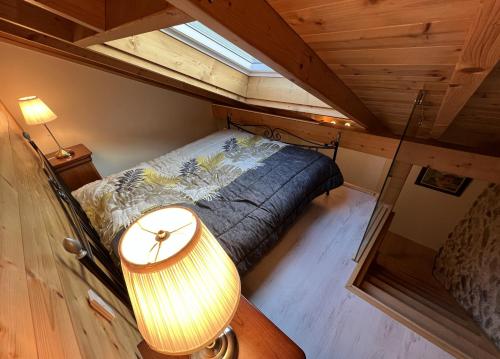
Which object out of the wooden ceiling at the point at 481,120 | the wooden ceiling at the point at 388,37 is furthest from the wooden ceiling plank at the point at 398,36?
the wooden ceiling at the point at 481,120

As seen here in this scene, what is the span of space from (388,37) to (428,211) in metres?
3.16

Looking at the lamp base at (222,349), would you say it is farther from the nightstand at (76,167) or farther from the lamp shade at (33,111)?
the lamp shade at (33,111)

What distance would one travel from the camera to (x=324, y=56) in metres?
1.11

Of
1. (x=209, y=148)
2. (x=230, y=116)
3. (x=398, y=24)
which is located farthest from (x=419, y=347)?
(x=230, y=116)

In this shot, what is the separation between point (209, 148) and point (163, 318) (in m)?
2.25

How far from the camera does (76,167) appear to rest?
2.28 m

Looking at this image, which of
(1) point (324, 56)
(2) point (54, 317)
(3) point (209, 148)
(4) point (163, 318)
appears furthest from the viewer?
(3) point (209, 148)

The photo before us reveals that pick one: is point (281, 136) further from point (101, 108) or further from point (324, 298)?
point (101, 108)

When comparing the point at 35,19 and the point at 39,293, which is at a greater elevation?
the point at 35,19

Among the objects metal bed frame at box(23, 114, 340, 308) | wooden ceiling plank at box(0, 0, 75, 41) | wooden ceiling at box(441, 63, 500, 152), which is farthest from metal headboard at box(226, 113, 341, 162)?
wooden ceiling plank at box(0, 0, 75, 41)

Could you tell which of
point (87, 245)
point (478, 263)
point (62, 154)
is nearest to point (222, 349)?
point (87, 245)

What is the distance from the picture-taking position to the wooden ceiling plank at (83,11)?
0.90 m

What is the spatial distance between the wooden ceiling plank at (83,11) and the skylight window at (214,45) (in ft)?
1.97

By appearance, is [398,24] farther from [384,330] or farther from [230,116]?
[230,116]
